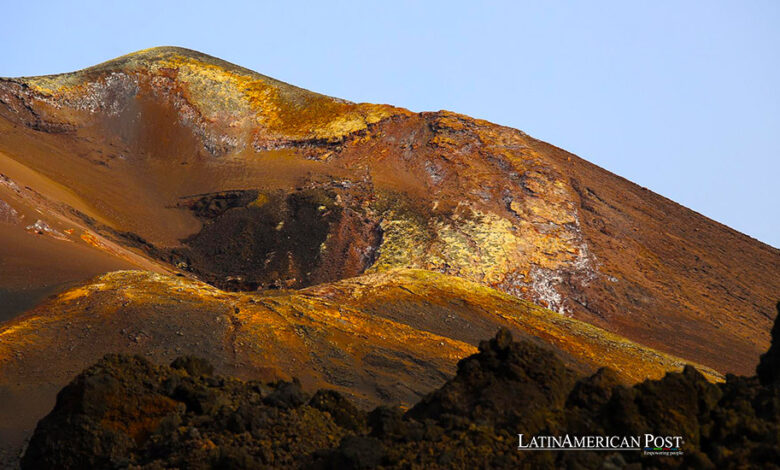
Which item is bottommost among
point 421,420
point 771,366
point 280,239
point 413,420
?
point 280,239

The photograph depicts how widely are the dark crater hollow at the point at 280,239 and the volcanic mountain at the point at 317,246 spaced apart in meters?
0.13

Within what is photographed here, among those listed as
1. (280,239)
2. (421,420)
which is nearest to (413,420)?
(421,420)

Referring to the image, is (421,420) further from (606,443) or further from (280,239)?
(280,239)

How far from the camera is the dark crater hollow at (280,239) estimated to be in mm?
45969

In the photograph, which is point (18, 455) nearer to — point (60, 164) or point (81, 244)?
point (81, 244)

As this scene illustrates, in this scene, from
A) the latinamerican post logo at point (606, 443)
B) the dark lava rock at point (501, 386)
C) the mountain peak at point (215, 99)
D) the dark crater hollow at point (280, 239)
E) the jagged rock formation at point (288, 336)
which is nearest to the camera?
the latinamerican post logo at point (606, 443)

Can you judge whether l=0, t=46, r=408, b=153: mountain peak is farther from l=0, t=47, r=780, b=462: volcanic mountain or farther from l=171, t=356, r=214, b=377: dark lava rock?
l=171, t=356, r=214, b=377: dark lava rock

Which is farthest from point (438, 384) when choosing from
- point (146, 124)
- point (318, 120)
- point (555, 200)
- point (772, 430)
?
point (146, 124)

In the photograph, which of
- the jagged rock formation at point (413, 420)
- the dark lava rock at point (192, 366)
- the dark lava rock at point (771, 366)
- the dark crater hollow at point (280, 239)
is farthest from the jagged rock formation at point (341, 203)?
the dark lava rock at point (771, 366)

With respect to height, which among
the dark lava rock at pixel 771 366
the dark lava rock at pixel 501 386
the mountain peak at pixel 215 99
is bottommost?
the dark lava rock at pixel 501 386

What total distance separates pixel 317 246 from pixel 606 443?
3547 cm

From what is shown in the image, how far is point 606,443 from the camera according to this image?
12.9 metres

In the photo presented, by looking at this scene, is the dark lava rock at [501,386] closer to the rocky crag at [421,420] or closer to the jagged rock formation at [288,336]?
the rocky crag at [421,420]

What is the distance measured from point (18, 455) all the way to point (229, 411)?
260 inches
